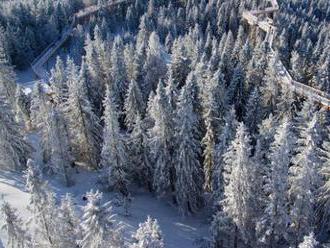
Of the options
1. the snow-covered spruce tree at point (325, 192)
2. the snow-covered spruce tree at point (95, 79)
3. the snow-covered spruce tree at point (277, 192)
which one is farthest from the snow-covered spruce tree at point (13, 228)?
the snow-covered spruce tree at point (95, 79)

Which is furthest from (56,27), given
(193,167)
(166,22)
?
(193,167)

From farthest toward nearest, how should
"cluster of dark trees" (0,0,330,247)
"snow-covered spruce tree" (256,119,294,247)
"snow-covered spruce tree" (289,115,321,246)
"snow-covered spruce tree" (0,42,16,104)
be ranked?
"snow-covered spruce tree" (0,42,16,104) < "cluster of dark trees" (0,0,330,247) < "snow-covered spruce tree" (289,115,321,246) < "snow-covered spruce tree" (256,119,294,247)

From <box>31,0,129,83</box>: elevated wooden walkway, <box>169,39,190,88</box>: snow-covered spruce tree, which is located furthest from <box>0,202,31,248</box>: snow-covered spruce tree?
<box>31,0,129,83</box>: elevated wooden walkway

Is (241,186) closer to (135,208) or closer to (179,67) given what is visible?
(135,208)

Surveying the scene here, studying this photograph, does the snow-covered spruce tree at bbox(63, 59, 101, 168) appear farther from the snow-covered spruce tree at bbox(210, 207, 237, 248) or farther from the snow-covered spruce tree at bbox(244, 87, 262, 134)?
the snow-covered spruce tree at bbox(210, 207, 237, 248)

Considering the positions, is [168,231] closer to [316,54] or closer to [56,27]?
[316,54]

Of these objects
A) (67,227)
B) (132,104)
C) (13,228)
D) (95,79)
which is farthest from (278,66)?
(13,228)

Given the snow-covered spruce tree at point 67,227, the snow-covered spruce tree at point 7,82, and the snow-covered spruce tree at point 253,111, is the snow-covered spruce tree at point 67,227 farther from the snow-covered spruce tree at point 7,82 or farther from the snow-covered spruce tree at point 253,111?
the snow-covered spruce tree at point 7,82

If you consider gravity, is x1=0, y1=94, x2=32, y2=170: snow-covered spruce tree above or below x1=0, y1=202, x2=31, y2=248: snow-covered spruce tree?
below
